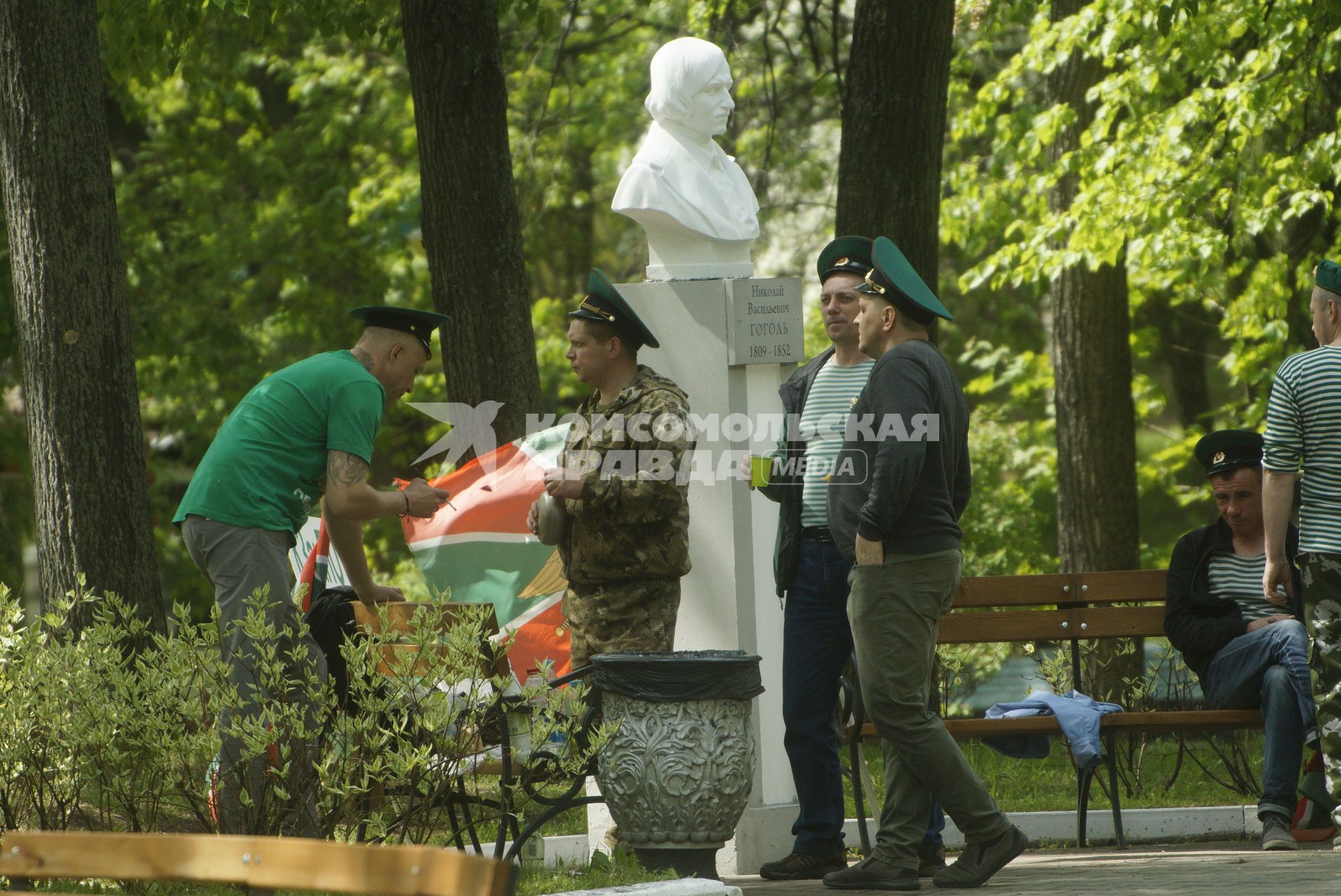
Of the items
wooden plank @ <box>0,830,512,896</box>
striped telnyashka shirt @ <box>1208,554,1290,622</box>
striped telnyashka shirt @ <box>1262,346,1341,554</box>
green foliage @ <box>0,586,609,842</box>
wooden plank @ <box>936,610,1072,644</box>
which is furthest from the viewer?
wooden plank @ <box>936,610,1072,644</box>

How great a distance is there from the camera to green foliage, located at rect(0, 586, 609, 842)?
5395 millimetres

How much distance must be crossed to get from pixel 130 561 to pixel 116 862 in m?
4.51

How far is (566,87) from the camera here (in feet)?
73.3

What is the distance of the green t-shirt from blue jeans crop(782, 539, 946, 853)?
68.7 inches

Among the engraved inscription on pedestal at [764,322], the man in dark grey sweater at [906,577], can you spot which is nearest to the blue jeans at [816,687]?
the man in dark grey sweater at [906,577]

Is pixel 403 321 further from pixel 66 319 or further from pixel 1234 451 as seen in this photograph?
pixel 1234 451

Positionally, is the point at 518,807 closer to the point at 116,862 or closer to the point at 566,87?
the point at 116,862

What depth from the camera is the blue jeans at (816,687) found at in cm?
661

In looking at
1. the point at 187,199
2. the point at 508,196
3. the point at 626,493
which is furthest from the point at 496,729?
the point at 187,199

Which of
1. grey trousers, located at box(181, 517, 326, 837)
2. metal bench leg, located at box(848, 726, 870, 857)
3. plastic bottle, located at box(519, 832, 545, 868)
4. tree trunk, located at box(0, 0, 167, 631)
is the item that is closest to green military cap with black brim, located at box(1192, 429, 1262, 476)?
metal bench leg, located at box(848, 726, 870, 857)

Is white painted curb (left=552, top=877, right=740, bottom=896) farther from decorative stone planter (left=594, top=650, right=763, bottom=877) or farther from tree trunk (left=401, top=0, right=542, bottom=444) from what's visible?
tree trunk (left=401, top=0, right=542, bottom=444)

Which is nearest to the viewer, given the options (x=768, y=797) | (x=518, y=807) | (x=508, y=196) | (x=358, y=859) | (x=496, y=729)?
(x=358, y=859)

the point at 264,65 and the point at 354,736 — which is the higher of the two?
the point at 264,65

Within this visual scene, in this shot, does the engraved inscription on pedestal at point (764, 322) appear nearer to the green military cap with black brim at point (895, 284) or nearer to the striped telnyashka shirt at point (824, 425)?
the striped telnyashka shirt at point (824, 425)
